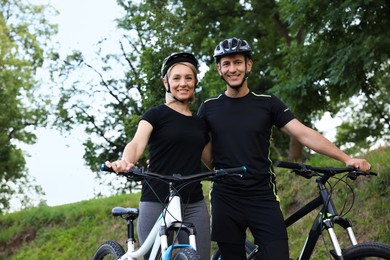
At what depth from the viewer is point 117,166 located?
11.3ft

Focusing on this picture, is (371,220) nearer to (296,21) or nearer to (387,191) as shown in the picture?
(387,191)

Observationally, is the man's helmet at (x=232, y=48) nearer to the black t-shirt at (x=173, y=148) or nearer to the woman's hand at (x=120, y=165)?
the black t-shirt at (x=173, y=148)

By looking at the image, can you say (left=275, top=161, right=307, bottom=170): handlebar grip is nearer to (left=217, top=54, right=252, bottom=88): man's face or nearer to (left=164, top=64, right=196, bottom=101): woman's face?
(left=217, top=54, right=252, bottom=88): man's face

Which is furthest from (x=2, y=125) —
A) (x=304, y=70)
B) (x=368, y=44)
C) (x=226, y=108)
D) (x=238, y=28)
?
(x=226, y=108)

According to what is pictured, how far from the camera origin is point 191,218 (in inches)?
160

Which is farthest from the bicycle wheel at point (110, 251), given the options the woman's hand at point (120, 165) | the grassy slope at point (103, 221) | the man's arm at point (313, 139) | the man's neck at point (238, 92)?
the grassy slope at point (103, 221)

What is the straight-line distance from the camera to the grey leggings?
406cm

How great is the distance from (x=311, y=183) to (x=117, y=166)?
5932 mm

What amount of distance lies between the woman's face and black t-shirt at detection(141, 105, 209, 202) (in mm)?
136

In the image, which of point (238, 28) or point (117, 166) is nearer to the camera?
point (117, 166)

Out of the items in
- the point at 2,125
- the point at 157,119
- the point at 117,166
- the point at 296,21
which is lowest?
the point at 117,166

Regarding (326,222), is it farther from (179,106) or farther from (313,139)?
(179,106)

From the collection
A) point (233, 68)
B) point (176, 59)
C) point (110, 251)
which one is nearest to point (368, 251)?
point (233, 68)

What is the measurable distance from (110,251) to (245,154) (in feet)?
5.32
